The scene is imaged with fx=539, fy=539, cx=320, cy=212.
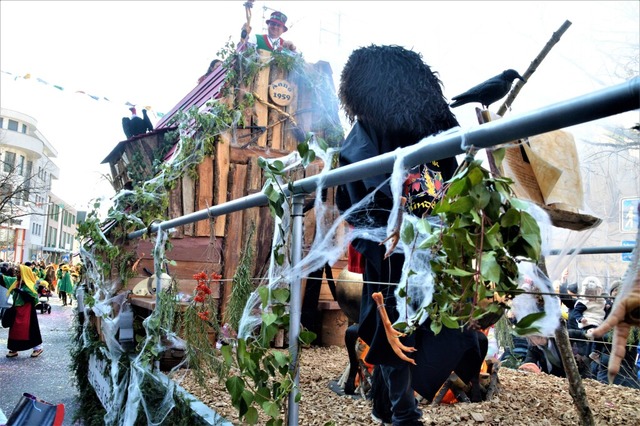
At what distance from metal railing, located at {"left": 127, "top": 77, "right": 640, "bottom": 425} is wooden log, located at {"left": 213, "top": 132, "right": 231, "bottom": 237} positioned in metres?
4.05

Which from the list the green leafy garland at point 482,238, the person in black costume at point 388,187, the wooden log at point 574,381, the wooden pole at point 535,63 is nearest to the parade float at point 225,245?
the green leafy garland at point 482,238

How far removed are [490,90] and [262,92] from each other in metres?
4.65

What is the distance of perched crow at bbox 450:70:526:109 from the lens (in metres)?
2.11

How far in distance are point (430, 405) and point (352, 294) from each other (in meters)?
0.87

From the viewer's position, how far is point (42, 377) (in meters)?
8.55

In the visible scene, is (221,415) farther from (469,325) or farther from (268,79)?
(268,79)

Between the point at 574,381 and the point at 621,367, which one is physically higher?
the point at 574,381

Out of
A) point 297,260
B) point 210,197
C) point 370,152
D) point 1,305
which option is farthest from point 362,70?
point 1,305

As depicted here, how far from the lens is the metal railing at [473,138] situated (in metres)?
0.98

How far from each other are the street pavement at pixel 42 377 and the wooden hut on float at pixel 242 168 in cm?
217

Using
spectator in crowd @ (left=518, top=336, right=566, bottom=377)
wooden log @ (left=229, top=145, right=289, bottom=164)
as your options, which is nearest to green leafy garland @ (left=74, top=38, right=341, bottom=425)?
wooden log @ (left=229, top=145, right=289, bottom=164)

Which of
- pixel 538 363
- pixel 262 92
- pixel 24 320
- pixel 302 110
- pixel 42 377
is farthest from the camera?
pixel 24 320

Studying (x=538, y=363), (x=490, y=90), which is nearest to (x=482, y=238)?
(x=490, y=90)

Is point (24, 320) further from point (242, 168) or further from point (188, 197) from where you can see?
point (242, 168)
